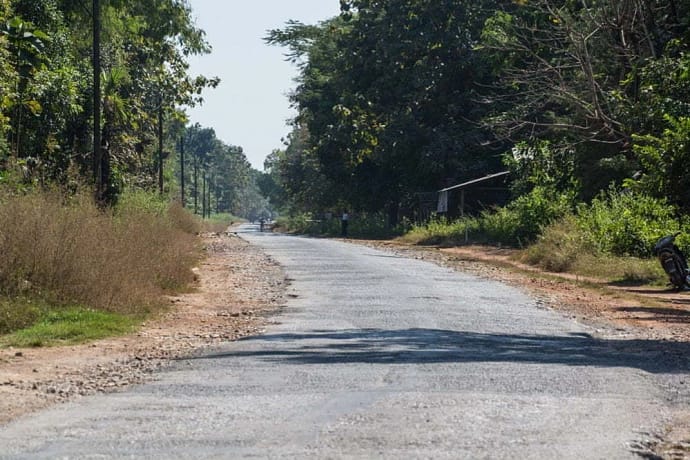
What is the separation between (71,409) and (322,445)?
288 cm

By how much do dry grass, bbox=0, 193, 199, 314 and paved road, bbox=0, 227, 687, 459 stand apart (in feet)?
10.3

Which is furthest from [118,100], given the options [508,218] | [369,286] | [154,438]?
[154,438]

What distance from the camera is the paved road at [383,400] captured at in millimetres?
7840

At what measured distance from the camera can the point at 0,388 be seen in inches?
444

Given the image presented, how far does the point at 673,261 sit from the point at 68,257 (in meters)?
13.7

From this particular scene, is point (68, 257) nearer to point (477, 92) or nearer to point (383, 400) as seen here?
point (383, 400)

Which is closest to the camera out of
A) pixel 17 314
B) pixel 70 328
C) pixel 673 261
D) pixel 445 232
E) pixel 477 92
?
pixel 70 328

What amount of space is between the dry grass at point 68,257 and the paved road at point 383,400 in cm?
314

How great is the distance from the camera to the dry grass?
17.9m

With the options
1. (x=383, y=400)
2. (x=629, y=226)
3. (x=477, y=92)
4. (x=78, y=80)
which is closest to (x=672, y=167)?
(x=383, y=400)

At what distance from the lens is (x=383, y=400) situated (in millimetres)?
9883

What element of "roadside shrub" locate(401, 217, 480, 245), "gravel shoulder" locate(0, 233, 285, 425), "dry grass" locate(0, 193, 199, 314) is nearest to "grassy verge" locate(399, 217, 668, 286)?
"gravel shoulder" locate(0, 233, 285, 425)

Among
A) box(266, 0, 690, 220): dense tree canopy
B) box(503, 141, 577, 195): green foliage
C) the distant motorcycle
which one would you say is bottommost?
the distant motorcycle

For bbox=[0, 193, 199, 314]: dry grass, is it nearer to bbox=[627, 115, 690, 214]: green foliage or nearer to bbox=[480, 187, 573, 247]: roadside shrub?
bbox=[627, 115, 690, 214]: green foliage
